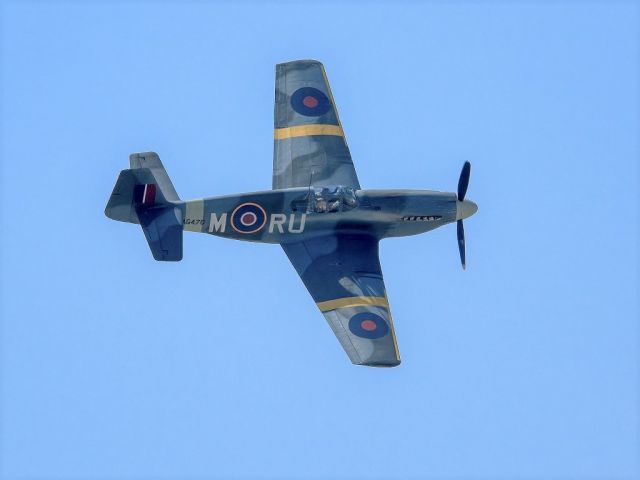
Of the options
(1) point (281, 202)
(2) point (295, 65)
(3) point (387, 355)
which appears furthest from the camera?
(2) point (295, 65)

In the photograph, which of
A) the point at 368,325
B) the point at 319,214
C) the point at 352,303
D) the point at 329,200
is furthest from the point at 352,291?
the point at 329,200

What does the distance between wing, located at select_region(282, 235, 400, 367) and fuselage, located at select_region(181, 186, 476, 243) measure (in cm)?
37

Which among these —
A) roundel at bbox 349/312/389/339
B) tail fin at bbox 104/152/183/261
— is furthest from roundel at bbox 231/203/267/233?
roundel at bbox 349/312/389/339

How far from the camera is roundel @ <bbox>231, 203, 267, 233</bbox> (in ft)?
165

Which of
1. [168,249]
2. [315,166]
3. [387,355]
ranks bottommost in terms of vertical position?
[387,355]

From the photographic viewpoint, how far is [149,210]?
49.4 meters

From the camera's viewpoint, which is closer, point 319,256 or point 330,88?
point 319,256

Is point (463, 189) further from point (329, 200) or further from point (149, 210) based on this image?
point (149, 210)

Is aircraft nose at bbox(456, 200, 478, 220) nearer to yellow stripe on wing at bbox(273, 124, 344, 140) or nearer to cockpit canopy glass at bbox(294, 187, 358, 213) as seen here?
cockpit canopy glass at bbox(294, 187, 358, 213)

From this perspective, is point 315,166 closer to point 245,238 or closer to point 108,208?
point 245,238

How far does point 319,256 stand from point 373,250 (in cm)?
160

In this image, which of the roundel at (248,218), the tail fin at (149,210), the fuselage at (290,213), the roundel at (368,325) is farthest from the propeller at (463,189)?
the tail fin at (149,210)

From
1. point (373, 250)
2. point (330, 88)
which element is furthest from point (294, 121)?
point (373, 250)

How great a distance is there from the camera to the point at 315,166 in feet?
170
